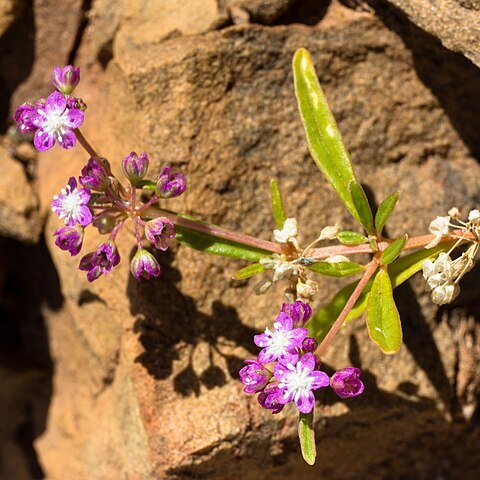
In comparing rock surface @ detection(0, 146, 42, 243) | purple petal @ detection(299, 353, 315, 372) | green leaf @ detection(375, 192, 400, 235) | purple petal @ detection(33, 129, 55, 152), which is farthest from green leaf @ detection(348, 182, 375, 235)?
rock surface @ detection(0, 146, 42, 243)

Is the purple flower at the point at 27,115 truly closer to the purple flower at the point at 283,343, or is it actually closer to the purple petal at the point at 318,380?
the purple flower at the point at 283,343

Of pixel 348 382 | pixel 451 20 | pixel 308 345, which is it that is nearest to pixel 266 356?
pixel 308 345

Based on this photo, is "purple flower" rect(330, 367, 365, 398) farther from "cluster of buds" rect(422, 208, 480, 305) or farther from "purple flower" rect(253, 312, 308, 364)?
"cluster of buds" rect(422, 208, 480, 305)

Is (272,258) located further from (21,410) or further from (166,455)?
(21,410)

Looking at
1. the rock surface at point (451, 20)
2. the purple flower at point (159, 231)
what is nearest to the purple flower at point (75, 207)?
the purple flower at point (159, 231)

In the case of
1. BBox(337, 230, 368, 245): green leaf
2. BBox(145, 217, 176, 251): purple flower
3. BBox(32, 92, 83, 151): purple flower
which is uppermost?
BBox(32, 92, 83, 151): purple flower

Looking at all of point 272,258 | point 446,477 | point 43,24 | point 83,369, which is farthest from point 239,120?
point 446,477
